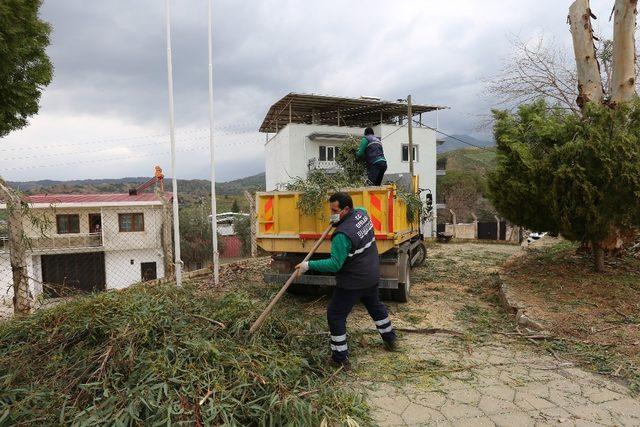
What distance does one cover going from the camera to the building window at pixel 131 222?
20.4 meters

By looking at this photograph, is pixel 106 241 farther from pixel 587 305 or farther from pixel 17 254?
pixel 587 305

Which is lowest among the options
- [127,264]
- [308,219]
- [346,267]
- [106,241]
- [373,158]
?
[127,264]

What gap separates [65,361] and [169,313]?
916 millimetres

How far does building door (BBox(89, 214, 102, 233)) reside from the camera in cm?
2020

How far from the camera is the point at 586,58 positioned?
750 centimetres

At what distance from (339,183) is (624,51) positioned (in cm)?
597

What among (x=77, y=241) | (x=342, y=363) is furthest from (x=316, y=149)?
(x=342, y=363)

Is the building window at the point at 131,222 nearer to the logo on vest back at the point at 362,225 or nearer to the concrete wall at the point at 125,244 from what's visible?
the concrete wall at the point at 125,244

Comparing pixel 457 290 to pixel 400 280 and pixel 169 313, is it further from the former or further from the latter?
pixel 169 313

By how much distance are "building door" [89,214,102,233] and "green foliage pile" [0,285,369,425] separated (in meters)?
18.5

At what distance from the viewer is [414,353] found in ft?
13.6

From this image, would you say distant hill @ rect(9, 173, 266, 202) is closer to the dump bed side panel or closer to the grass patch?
the dump bed side panel

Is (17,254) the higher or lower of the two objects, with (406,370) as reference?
higher

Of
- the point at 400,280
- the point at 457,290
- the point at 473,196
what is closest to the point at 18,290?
the point at 400,280
